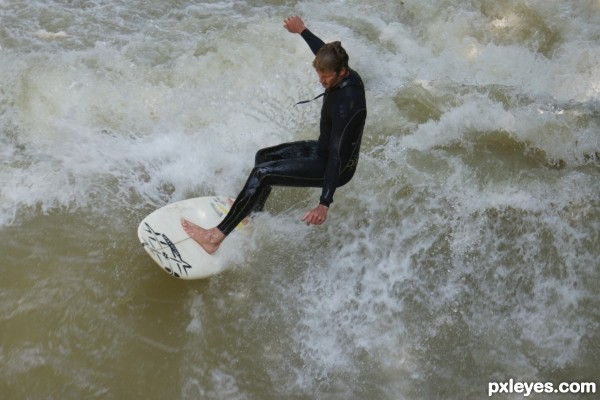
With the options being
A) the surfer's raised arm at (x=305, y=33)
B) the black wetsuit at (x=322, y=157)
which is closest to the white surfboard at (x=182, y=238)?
the black wetsuit at (x=322, y=157)

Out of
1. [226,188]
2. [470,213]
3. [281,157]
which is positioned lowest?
[470,213]

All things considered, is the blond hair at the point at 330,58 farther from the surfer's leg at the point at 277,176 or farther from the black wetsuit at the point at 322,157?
the surfer's leg at the point at 277,176

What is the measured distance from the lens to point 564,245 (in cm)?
432

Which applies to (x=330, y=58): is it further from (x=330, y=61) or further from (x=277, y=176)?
(x=277, y=176)

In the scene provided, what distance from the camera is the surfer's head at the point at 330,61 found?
3.44 meters

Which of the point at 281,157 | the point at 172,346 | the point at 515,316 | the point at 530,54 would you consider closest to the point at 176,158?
the point at 281,157

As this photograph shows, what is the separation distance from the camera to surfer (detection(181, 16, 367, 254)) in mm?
3562

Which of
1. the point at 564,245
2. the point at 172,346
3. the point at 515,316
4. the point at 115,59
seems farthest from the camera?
the point at 115,59

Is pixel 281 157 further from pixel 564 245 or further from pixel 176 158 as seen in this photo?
pixel 564 245

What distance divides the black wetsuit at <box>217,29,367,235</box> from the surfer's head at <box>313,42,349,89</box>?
0.10m

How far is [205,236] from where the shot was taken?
4.21 metres

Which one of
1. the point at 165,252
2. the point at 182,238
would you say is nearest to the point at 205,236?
the point at 182,238

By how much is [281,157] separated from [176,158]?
1.15 meters

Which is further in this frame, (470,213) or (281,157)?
(470,213)
